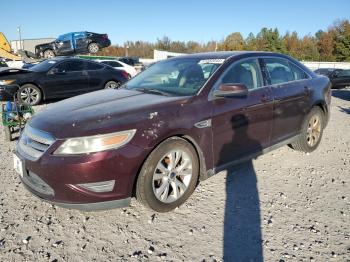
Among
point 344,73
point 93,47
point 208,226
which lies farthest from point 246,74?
point 344,73

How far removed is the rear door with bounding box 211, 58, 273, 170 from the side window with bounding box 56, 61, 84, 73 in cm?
711

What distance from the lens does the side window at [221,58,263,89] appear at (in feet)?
12.3

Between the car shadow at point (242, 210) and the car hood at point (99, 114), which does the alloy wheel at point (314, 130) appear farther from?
the car hood at point (99, 114)

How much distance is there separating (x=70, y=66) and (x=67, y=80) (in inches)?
19.6

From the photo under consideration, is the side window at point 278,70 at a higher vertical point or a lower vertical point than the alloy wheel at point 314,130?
higher

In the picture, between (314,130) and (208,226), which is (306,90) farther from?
(208,226)

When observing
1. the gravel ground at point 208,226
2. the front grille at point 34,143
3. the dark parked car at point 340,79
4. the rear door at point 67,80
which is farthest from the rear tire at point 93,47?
the front grille at point 34,143

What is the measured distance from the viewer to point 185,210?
3287 millimetres

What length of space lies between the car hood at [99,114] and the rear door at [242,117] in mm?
535

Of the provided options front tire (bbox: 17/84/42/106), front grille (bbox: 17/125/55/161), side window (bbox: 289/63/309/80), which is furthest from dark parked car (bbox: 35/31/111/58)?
front grille (bbox: 17/125/55/161)

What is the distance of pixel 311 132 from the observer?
16.7 ft

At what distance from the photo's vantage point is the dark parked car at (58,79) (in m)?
8.91

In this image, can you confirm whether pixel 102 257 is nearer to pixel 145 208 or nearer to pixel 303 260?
pixel 145 208

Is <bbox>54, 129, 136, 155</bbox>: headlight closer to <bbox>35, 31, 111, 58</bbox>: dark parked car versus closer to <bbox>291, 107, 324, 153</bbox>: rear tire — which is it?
<bbox>291, 107, 324, 153</bbox>: rear tire
